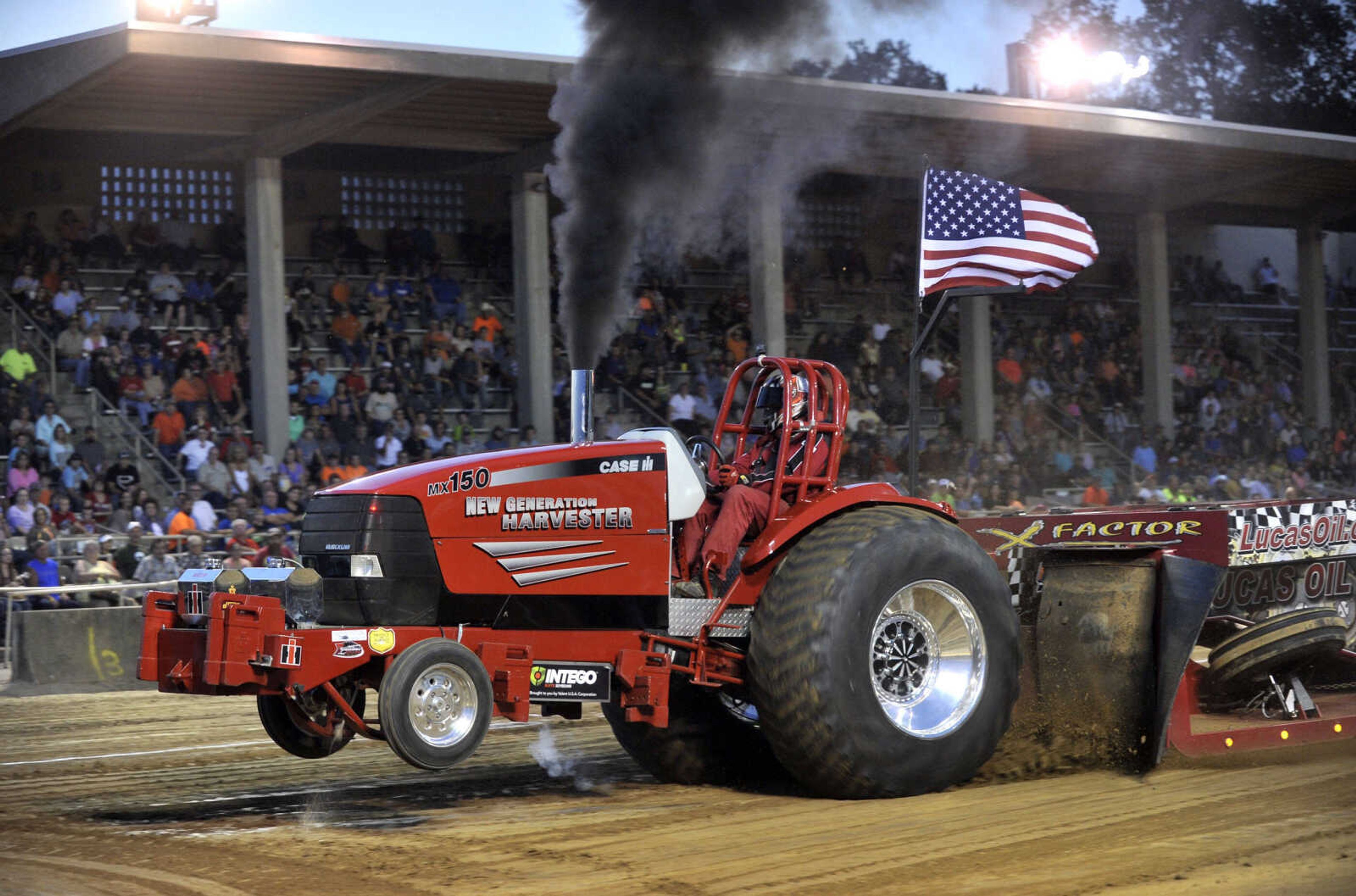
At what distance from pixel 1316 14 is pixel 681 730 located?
148 ft

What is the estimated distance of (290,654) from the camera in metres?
5.86

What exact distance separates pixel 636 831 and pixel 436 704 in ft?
2.85

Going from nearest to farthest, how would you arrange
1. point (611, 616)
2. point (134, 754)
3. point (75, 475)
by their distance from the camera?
1. point (611, 616)
2. point (134, 754)
3. point (75, 475)

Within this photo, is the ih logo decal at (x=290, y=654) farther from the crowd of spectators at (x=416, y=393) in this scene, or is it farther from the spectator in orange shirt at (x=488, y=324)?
the spectator in orange shirt at (x=488, y=324)

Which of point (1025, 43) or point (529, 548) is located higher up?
point (1025, 43)

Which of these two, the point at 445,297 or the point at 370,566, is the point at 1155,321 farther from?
the point at 370,566

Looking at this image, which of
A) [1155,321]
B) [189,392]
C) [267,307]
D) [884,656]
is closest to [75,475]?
[189,392]

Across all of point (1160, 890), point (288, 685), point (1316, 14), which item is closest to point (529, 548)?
point (288, 685)

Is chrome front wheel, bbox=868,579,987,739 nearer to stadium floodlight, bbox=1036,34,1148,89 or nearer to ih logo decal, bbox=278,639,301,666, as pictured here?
ih logo decal, bbox=278,639,301,666

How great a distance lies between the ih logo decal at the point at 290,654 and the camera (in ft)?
19.2

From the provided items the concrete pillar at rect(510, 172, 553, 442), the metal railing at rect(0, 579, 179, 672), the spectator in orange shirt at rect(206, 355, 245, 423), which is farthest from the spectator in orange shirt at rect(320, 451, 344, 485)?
the concrete pillar at rect(510, 172, 553, 442)

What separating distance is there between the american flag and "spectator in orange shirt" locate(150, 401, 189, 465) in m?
8.31

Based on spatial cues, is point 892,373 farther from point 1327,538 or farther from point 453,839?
point 453,839

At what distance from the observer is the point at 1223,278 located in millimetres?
29938
